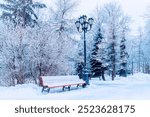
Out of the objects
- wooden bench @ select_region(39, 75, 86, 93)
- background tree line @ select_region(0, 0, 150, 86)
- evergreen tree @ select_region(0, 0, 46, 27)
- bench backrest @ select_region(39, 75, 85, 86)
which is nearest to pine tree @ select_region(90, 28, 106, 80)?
background tree line @ select_region(0, 0, 150, 86)

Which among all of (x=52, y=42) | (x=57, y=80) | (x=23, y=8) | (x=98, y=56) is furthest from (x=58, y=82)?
(x=98, y=56)

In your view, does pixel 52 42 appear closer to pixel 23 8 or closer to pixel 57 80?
pixel 57 80

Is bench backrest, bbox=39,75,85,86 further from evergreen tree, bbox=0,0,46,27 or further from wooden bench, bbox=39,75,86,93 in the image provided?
evergreen tree, bbox=0,0,46,27

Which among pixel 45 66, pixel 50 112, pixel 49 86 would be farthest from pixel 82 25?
pixel 50 112

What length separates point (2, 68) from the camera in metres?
26.3

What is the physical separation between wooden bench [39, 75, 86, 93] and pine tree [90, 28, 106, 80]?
784 inches

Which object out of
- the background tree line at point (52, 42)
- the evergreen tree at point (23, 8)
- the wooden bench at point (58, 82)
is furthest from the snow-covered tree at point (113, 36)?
the wooden bench at point (58, 82)

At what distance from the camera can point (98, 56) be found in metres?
40.8

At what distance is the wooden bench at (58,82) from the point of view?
17453 millimetres

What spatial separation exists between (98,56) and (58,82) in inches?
888

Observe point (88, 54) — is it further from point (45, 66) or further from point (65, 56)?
point (45, 66)

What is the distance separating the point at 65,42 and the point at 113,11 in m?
17.1

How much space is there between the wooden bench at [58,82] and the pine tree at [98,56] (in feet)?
65.3

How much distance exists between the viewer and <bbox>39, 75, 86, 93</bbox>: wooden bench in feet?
57.3
